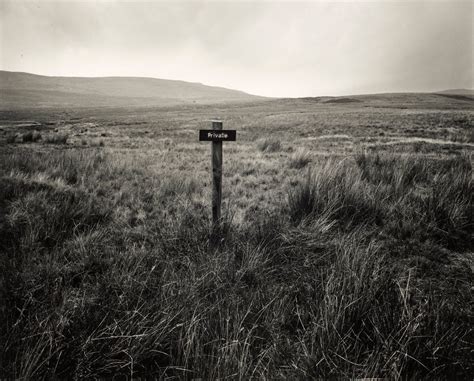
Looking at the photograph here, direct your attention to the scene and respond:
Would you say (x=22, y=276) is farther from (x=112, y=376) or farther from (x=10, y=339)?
(x=112, y=376)

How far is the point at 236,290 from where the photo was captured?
9.19ft

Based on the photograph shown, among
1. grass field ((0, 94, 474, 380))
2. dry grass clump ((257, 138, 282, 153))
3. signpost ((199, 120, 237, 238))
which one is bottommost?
grass field ((0, 94, 474, 380))

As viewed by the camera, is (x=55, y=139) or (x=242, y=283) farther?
(x=55, y=139)

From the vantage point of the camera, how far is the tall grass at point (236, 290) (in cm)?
195

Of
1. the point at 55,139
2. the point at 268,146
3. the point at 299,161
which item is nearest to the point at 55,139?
the point at 55,139

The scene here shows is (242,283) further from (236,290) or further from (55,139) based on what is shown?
(55,139)

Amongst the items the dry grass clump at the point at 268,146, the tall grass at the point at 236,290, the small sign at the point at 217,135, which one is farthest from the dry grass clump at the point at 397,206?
the dry grass clump at the point at 268,146

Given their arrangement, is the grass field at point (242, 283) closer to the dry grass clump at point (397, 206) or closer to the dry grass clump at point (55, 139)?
the dry grass clump at point (397, 206)

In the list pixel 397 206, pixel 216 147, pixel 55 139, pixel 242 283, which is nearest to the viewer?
pixel 242 283

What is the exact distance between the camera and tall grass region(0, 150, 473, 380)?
1954 mm

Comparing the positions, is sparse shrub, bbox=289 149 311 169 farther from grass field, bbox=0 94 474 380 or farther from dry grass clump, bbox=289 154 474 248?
dry grass clump, bbox=289 154 474 248

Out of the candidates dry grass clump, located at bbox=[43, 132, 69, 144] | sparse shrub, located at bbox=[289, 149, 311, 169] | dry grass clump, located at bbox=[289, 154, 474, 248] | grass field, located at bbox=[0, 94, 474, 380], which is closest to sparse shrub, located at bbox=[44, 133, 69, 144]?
dry grass clump, located at bbox=[43, 132, 69, 144]

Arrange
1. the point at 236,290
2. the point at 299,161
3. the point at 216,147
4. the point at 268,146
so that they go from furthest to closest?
the point at 268,146
the point at 299,161
the point at 216,147
the point at 236,290

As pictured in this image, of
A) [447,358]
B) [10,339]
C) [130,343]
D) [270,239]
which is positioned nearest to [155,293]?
[130,343]
